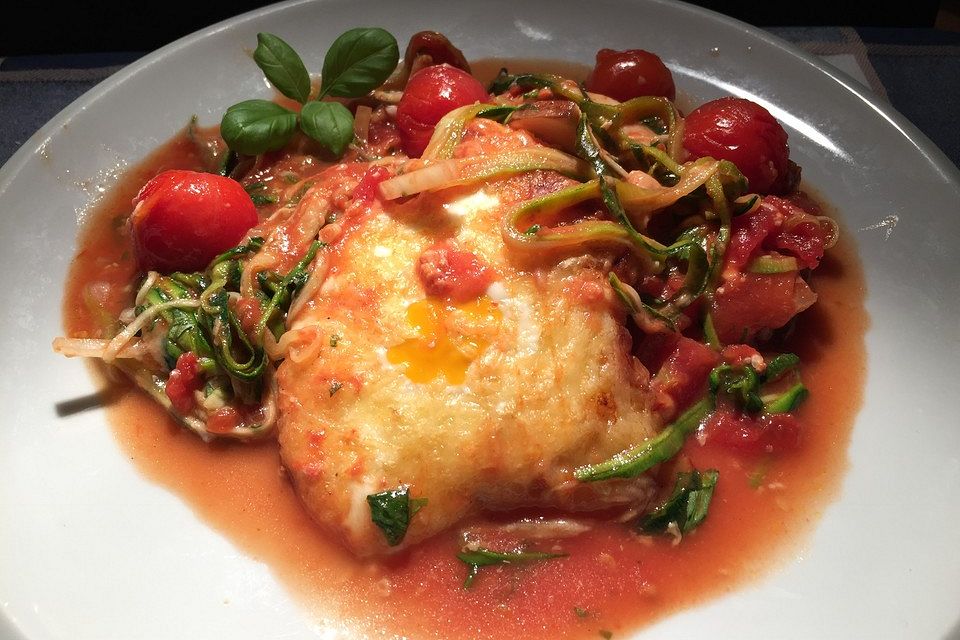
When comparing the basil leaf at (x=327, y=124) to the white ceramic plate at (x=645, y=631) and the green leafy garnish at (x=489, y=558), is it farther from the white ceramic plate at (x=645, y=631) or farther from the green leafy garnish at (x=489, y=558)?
the green leafy garnish at (x=489, y=558)

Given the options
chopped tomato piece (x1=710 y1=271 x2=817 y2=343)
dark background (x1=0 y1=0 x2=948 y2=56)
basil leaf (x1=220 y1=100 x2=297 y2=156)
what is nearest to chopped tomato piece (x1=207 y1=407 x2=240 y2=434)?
basil leaf (x1=220 y1=100 x2=297 y2=156)

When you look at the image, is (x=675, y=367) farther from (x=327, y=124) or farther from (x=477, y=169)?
(x=327, y=124)

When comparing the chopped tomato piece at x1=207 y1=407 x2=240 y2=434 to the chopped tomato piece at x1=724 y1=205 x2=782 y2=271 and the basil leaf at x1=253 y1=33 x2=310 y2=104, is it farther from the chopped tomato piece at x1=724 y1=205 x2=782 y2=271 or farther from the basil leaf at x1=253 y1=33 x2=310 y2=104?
the chopped tomato piece at x1=724 y1=205 x2=782 y2=271

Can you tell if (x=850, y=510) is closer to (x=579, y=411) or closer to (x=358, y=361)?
(x=579, y=411)

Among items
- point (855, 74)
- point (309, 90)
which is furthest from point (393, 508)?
point (855, 74)

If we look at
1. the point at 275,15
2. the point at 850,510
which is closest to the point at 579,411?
the point at 850,510

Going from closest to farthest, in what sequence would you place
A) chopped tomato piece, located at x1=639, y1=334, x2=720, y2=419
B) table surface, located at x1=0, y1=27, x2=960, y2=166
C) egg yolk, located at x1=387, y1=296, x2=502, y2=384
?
egg yolk, located at x1=387, y1=296, x2=502, y2=384 < chopped tomato piece, located at x1=639, y1=334, x2=720, y2=419 < table surface, located at x1=0, y1=27, x2=960, y2=166
